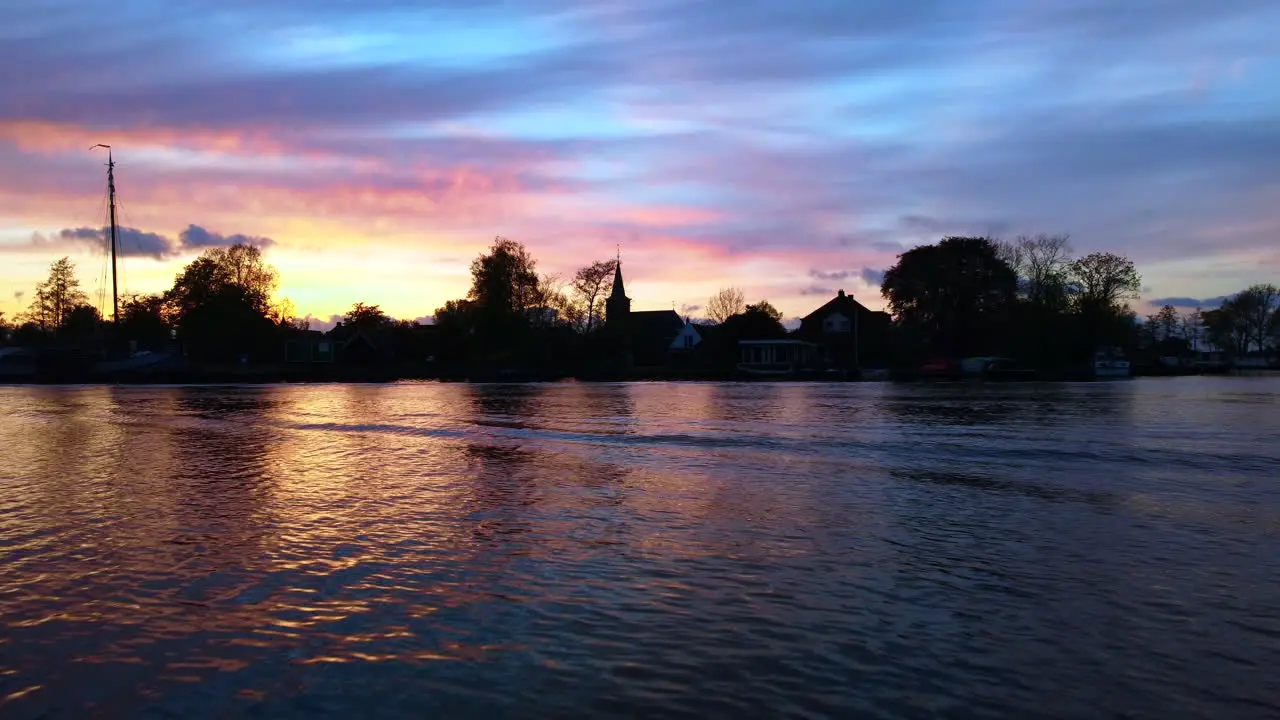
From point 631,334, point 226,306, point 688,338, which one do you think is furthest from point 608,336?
point 226,306

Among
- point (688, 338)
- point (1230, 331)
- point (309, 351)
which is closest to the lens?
point (309, 351)

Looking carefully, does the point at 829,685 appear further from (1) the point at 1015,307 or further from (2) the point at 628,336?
(1) the point at 1015,307

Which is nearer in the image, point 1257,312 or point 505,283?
point 505,283

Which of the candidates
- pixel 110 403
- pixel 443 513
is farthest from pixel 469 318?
pixel 443 513

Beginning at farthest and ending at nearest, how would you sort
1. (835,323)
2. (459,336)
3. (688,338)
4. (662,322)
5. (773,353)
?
(662,322), (688,338), (835,323), (459,336), (773,353)

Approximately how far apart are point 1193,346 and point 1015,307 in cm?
9155

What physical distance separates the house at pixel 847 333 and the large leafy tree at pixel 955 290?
446 cm

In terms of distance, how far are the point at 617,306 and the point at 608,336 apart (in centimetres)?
1534

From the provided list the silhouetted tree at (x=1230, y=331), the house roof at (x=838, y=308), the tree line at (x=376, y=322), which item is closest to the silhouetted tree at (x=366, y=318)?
the tree line at (x=376, y=322)

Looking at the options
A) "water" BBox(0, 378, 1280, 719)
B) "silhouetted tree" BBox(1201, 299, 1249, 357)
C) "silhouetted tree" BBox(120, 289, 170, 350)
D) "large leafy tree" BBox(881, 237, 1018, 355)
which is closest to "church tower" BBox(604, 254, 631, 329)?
"large leafy tree" BBox(881, 237, 1018, 355)

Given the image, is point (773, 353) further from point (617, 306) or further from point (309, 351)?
point (309, 351)

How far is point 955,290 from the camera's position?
303ft

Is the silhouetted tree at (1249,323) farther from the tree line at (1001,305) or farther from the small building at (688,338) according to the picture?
the small building at (688,338)

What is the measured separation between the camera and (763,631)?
6488 mm
